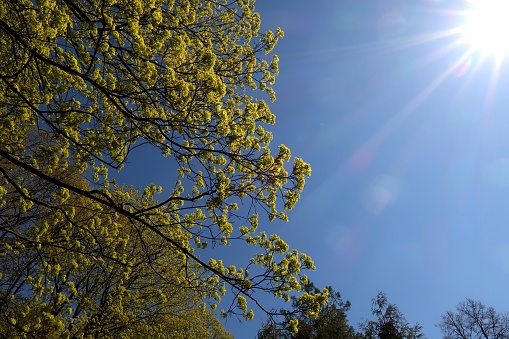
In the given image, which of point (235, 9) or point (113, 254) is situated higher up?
point (235, 9)

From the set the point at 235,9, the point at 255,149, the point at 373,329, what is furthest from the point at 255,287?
the point at 373,329

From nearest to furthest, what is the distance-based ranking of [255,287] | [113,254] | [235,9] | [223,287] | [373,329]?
[255,287], [223,287], [235,9], [113,254], [373,329]

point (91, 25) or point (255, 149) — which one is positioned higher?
point (255, 149)

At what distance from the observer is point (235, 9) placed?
362 inches

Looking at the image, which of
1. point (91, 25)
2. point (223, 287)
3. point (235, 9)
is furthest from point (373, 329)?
point (91, 25)

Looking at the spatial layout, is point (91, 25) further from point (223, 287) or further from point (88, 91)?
point (223, 287)

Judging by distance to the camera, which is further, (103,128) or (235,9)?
(235,9)

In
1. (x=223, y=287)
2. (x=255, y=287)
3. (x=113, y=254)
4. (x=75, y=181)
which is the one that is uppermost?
(x=75, y=181)

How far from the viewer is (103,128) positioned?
7328 mm

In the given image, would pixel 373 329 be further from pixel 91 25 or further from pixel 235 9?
pixel 91 25

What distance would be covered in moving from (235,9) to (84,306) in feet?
36.4

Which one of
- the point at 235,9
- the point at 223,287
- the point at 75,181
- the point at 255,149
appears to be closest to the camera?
the point at 255,149

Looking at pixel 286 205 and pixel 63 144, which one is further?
pixel 63 144

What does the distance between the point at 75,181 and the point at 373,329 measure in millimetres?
27422
